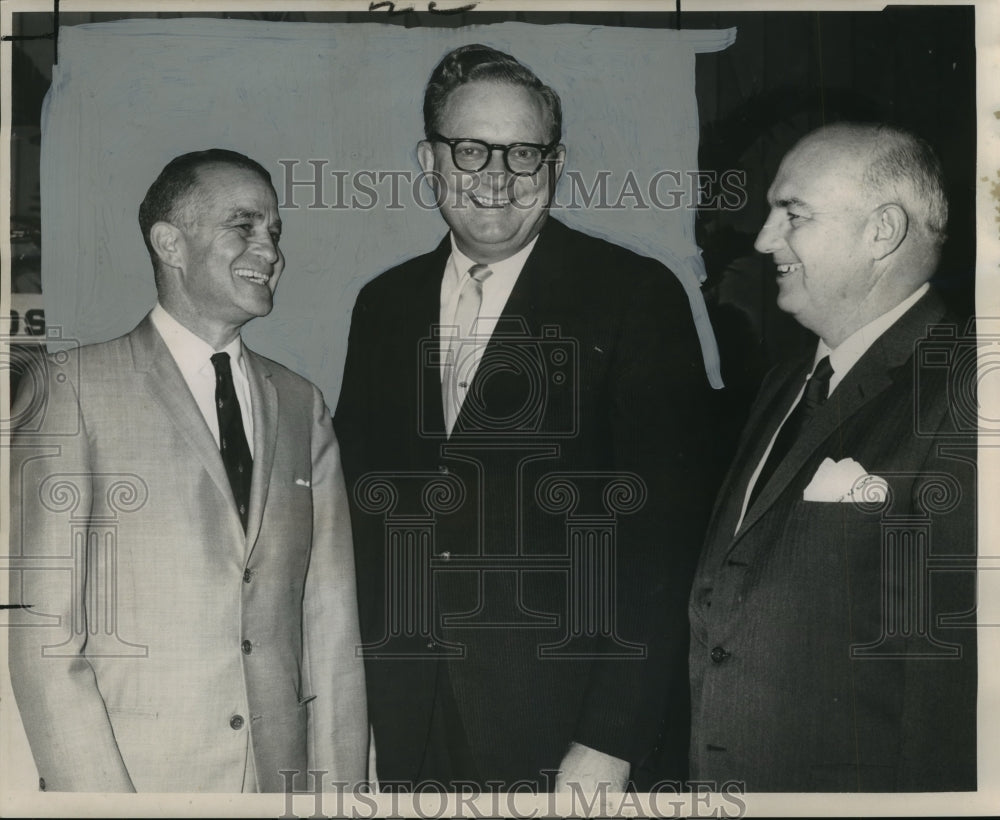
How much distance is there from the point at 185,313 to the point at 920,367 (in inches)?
89.3

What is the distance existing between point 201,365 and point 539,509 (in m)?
1.13

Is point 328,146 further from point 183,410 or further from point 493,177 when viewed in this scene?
point 183,410

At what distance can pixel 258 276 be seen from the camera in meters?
3.40

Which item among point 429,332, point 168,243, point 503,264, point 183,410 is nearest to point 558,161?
point 503,264

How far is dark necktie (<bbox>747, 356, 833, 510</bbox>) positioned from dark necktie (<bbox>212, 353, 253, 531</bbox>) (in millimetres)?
1525

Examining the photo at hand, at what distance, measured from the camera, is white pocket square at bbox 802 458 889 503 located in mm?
3266

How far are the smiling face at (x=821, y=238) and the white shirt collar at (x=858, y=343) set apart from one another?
23 mm

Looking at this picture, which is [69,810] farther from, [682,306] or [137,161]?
[682,306]

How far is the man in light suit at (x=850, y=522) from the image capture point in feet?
10.7

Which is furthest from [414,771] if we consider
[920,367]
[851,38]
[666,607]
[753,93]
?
[851,38]

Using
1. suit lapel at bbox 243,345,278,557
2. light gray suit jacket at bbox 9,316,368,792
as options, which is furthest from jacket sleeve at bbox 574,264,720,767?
suit lapel at bbox 243,345,278,557

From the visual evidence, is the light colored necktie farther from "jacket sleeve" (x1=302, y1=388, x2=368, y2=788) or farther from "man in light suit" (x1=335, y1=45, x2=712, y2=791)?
"jacket sleeve" (x1=302, y1=388, x2=368, y2=788)

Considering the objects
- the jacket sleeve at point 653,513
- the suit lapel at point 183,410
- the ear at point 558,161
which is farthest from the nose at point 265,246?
the jacket sleeve at point 653,513

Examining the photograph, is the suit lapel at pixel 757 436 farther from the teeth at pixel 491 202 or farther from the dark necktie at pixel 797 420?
the teeth at pixel 491 202
